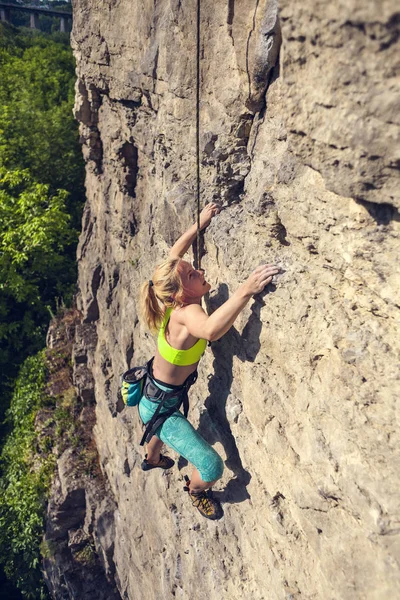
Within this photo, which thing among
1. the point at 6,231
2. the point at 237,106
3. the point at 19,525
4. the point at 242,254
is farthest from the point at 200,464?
the point at 6,231

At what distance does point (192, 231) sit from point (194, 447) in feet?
5.91

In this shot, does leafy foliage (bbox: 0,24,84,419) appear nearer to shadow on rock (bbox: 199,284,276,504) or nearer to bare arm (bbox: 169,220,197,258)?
bare arm (bbox: 169,220,197,258)

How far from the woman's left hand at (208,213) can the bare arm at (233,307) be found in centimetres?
91

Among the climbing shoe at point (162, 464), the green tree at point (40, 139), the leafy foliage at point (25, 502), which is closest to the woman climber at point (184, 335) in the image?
the climbing shoe at point (162, 464)

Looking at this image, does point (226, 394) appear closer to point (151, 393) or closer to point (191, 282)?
point (151, 393)

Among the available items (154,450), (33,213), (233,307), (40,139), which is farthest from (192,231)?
(40,139)

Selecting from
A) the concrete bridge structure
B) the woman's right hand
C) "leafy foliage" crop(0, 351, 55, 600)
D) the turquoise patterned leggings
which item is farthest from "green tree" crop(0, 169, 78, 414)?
the concrete bridge structure

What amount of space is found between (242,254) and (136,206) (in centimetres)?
320

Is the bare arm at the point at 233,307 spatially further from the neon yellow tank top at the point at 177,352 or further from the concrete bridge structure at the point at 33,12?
the concrete bridge structure at the point at 33,12

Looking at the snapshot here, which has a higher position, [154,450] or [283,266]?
[283,266]

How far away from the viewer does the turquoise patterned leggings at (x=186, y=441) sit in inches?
163

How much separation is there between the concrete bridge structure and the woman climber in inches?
1096

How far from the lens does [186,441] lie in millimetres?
4258

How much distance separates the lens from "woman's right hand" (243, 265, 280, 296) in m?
3.31
